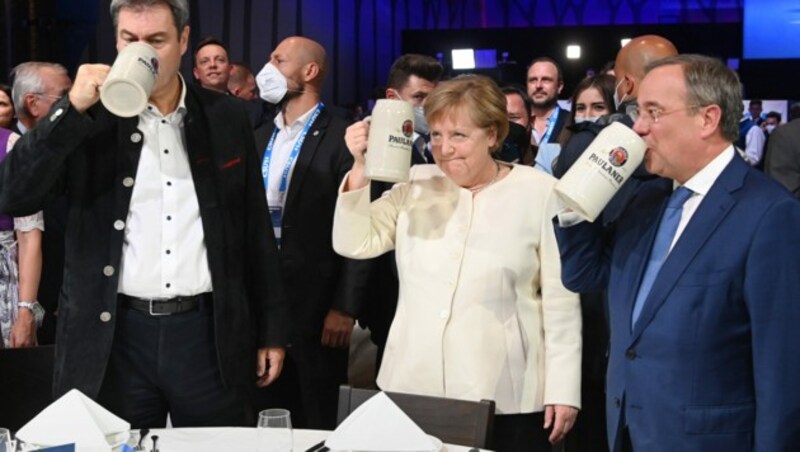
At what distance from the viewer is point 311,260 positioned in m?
Answer: 3.61

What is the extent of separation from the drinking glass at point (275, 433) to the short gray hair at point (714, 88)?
1.06m

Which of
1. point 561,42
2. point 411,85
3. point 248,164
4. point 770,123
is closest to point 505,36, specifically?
point 561,42

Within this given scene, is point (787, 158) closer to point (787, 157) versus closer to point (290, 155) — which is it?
point (787, 157)

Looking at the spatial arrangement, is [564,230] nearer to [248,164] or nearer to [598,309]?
[248,164]

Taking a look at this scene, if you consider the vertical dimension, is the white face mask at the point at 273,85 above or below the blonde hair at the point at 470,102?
above

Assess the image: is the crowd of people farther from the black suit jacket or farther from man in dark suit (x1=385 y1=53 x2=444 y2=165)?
man in dark suit (x1=385 y1=53 x2=444 y2=165)

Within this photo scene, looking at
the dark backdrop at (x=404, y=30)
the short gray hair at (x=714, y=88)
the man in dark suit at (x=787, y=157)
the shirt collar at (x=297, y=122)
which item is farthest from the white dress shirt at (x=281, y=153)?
the dark backdrop at (x=404, y=30)

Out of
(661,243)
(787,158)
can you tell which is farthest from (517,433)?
(787,158)

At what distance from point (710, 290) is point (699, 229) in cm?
13

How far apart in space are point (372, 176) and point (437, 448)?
2.28ft

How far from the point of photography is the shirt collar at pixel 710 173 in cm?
216

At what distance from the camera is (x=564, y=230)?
2.29 metres

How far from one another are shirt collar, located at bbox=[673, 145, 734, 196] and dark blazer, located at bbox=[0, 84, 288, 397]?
1.18 meters

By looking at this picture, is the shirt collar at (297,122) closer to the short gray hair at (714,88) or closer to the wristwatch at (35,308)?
→ the wristwatch at (35,308)
